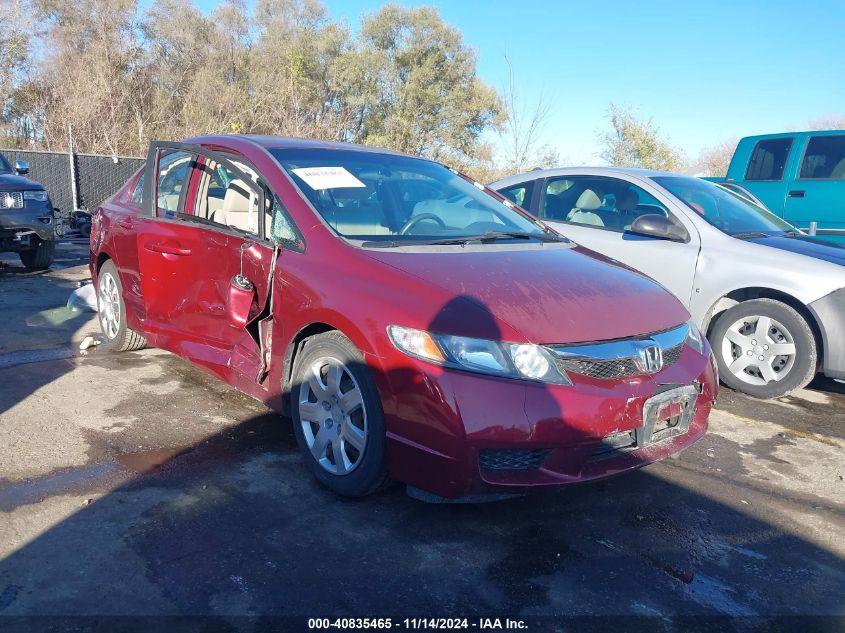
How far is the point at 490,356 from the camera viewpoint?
2793mm

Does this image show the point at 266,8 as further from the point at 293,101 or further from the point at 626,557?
the point at 626,557

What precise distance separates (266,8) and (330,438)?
3504cm

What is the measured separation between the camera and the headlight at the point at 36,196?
8875mm

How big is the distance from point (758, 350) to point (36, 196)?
853 centimetres

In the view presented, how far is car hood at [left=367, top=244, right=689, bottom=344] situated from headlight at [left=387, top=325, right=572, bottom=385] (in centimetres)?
4

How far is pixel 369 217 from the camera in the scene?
149 inches

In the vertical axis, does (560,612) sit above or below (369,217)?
below

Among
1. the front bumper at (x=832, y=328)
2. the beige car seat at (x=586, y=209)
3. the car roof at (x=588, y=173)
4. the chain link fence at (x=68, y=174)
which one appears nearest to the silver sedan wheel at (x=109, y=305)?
the car roof at (x=588, y=173)

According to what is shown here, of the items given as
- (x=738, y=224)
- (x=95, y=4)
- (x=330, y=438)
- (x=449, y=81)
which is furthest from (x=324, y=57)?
(x=330, y=438)

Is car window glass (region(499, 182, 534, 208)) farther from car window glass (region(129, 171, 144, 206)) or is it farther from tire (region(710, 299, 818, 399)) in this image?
car window glass (region(129, 171, 144, 206))

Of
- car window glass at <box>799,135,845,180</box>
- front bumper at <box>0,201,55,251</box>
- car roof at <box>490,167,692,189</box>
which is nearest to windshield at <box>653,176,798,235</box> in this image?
car roof at <box>490,167,692,189</box>

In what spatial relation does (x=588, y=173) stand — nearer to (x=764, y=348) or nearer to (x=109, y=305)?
(x=764, y=348)

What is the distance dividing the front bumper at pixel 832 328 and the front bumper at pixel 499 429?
2657mm

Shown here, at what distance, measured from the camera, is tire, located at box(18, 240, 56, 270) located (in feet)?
30.5
